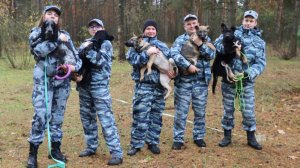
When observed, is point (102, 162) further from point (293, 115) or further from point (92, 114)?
point (293, 115)

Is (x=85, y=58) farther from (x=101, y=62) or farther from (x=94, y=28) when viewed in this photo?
(x=94, y=28)

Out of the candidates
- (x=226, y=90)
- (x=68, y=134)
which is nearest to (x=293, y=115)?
(x=226, y=90)

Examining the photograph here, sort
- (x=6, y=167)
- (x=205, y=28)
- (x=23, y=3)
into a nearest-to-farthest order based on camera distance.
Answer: (x=6, y=167)
(x=205, y=28)
(x=23, y=3)

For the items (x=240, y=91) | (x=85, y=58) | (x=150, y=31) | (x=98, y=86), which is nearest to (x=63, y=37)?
(x=85, y=58)

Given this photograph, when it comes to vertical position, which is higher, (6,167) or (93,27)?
(93,27)

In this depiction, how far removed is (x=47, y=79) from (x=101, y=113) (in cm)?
83

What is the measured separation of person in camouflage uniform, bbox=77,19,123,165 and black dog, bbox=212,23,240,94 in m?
1.62

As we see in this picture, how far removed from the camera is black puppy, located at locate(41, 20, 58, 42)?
15.3 feet

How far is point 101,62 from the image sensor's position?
16.8ft

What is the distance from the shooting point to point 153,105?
18.8 feet

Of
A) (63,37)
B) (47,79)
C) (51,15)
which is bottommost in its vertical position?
(47,79)

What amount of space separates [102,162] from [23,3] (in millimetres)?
29947

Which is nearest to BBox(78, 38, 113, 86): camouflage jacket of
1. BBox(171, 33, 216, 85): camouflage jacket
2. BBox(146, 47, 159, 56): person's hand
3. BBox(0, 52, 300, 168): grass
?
BBox(146, 47, 159, 56): person's hand

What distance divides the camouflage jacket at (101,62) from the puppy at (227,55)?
1.64 metres
